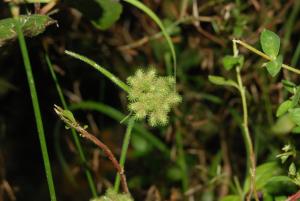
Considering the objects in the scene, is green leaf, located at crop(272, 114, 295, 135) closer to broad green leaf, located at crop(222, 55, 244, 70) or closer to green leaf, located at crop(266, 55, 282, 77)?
broad green leaf, located at crop(222, 55, 244, 70)

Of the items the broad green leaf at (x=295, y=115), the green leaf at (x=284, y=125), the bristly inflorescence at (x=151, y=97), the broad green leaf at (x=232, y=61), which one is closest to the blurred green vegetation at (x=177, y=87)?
the green leaf at (x=284, y=125)

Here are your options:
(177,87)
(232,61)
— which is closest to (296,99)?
(232,61)

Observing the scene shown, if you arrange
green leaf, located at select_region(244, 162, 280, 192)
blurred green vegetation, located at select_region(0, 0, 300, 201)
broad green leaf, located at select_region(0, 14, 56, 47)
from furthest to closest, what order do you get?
blurred green vegetation, located at select_region(0, 0, 300, 201) → green leaf, located at select_region(244, 162, 280, 192) → broad green leaf, located at select_region(0, 14, 56, 47)

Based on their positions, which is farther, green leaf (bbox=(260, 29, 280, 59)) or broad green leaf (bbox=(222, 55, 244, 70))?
broad green leaf (bbox=(222, 55, 244, 70))

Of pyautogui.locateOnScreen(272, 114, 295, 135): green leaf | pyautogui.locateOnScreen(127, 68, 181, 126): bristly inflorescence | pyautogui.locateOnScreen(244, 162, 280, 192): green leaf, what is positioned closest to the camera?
pyautogui.locateOnScreen(127, 68, 181, 126): bristly inflorescence

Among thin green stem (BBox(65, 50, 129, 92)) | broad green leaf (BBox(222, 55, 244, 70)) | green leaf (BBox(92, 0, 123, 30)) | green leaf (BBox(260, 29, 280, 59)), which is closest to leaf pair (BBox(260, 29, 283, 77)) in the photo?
green leaf (BBox(260, 29, 280, 59))

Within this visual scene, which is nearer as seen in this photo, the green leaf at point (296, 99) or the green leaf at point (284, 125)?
the green leaf at point (296, 99)

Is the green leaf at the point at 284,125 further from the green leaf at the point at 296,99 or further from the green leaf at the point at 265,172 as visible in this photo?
the green leaf at the point at 296,99
